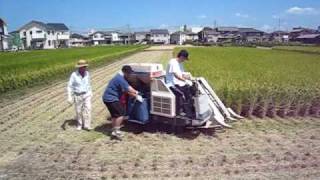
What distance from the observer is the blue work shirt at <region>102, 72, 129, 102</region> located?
26.7 feet

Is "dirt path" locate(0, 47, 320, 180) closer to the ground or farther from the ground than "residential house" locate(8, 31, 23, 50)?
closer to the ground

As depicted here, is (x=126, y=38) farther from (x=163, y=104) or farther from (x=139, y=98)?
(x=163, y=104)

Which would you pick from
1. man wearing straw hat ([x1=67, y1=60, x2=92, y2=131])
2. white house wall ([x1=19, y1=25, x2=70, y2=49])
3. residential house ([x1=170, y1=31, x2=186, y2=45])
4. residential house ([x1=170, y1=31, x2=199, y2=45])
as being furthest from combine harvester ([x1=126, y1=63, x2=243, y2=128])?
residential house ([x1=170, y1=31, x2=186, y2=45])

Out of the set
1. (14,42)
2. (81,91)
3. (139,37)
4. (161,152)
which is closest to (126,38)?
(139,37)

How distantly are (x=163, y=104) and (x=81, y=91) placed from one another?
6.50 ft

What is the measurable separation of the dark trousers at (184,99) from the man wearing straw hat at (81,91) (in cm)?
207

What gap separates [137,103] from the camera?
8547mm

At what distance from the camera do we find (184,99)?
26.8ft

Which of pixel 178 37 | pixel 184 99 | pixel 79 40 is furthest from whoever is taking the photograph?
pixel 79 40

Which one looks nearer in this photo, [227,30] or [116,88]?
[116,88]

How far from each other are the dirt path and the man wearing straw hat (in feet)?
1.25

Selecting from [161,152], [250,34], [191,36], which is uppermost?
[250,34]

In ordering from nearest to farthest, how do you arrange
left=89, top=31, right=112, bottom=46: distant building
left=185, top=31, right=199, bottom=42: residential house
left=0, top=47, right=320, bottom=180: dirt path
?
1. left=0, top=47, right=320, bottom=180: dirt path
2. left=185, top=31, right=199, bottom=42: residential house
3. left=89, top=31, right=112, bottom=46: distant building

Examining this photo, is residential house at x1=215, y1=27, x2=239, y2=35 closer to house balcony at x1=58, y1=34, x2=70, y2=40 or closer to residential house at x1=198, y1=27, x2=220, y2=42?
residential house at x1=198, y1=27, x2=220, y2=42
